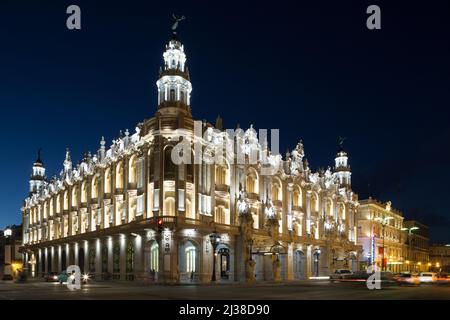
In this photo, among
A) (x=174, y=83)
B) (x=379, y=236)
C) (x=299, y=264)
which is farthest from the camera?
(x=379, y=236)

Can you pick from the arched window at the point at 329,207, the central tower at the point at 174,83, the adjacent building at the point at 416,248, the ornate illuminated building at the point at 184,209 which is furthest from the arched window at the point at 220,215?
the adjacent building at the point at 416,248

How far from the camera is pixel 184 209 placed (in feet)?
190

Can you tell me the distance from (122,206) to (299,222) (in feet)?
95.7

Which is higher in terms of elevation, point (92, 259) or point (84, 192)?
point (84, 192)

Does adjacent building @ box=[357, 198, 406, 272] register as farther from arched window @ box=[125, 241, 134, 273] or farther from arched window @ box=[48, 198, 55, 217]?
arched window @ box=[48, 198, 55, 217]

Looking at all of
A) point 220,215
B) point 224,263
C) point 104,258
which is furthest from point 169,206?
point 104,258

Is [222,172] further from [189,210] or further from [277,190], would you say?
[277,190]

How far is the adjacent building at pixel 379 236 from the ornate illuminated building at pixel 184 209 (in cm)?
1707

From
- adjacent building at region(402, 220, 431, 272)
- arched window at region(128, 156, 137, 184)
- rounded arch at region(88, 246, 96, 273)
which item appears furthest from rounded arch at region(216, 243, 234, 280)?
adjacent building at region(402, 220, 431, 272)

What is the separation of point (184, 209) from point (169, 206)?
5.59 ft

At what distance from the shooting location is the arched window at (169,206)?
57.7 meters

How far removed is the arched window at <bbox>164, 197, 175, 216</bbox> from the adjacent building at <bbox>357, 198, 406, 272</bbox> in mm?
55720

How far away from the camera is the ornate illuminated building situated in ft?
192
